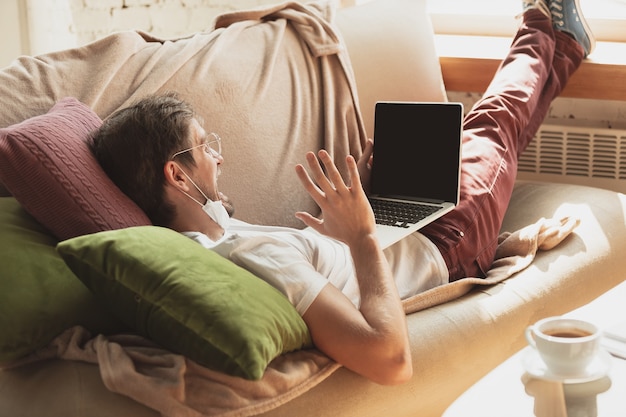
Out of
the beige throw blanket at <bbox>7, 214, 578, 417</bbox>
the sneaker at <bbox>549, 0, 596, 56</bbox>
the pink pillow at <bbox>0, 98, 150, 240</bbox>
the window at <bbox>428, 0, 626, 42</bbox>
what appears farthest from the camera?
the window at <bbox>428, 0, 626, 42</bbox>

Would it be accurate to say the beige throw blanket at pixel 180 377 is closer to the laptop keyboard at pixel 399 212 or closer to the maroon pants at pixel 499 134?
the laptop keyboard at pixel 399 212

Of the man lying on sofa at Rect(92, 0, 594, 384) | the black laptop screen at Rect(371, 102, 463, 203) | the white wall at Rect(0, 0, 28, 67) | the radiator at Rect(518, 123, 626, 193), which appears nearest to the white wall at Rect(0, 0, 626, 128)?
the white wall at Rect(0, 0, 28, 67)

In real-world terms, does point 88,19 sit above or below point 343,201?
below

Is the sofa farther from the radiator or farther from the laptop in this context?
the radiator

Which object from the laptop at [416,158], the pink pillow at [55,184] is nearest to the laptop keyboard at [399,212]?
the laptop at [416,158]

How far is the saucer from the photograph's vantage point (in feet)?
4.07

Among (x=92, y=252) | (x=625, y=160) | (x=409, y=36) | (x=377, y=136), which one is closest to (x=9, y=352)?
(x=92, y=252)

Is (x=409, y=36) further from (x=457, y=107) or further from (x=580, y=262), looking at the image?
(x=580, y=262)

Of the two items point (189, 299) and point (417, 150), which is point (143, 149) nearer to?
point (189, 299)

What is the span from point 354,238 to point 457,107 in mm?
587

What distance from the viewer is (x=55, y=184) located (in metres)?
1.57

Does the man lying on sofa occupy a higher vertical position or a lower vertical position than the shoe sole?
lower

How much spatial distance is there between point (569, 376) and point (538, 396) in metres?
0.05

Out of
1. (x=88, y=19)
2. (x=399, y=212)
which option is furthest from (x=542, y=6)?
(x=88, y=19)
